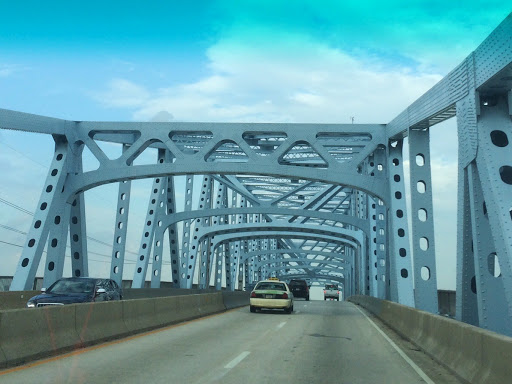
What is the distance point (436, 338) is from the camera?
1204 centimetres

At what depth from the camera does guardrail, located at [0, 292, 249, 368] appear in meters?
9.78

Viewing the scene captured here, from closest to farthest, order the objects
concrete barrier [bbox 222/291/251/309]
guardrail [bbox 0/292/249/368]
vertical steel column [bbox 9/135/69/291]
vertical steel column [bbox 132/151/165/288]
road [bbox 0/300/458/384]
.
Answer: road [bbox 0/300/458/384] → guardrail [bbox 0/292/249/368] → vertical steel column [bbox 9/135/69/291] → concrete barrier [bbox 222/291/251/309] → vertical steel column [bbox 132/151/165/288]

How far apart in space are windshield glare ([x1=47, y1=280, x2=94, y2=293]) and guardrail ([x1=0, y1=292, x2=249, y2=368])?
65.7 inches

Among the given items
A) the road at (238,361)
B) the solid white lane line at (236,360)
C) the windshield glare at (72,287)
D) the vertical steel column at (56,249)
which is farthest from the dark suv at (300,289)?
the solid white lane line at (236,360)

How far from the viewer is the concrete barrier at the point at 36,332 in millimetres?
9641

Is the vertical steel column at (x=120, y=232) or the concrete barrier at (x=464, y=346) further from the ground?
the vertical steel column at (x=120, y=232)

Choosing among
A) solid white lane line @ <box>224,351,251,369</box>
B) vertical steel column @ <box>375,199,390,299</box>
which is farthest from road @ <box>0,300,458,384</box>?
vertical steel column @ <box>375,199,390,299</box>

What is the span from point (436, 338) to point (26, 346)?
757 centimetres

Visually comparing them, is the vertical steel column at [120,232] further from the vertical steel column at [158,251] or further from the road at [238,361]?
the road at [238,361]

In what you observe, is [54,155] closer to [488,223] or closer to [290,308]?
[290,308]

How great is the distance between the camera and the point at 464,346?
30.9ft

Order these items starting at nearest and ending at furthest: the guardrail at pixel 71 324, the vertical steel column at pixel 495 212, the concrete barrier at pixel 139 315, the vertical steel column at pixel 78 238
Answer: the guardrail at pixel 71 324 → the vertical steel column at pixel 495 212 → the concrete barrier at pixel 139 315 → the vertical steel column at pixel 78 238

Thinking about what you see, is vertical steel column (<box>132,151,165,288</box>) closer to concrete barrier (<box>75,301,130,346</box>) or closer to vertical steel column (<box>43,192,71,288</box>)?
vertical steel column (<box>43,192,71,288</box>)

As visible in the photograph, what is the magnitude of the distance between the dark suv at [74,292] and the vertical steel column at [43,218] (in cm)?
910
